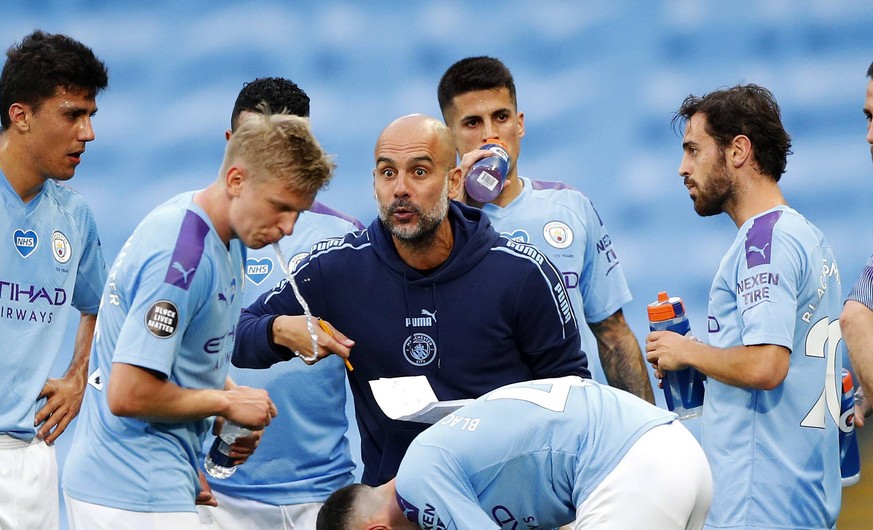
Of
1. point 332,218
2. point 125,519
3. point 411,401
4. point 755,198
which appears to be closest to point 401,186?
point 411,401

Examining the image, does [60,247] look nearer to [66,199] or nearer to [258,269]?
[66,199]

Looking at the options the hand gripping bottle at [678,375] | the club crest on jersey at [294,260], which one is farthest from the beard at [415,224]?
the hand gripping bottle at [678,375]

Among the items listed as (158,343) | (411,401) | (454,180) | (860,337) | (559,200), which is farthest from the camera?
(559,200)

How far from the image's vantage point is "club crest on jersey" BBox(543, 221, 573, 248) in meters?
4.99

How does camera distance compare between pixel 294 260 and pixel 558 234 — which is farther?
pixel 558 234

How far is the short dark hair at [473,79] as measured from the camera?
5262 millimetres

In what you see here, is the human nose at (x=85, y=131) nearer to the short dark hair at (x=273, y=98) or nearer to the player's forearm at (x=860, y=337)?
the short dark hair at (x=273, y=98)

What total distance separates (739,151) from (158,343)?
7.54ft

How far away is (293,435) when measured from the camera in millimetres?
4746

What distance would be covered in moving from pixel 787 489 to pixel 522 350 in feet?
3.33

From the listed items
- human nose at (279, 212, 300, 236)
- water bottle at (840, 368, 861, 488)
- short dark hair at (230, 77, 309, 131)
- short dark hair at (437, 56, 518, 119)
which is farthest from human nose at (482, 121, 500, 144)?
human nose at (279, 212, 300, 236)

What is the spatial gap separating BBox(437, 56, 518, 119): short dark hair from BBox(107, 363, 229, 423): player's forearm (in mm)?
2368

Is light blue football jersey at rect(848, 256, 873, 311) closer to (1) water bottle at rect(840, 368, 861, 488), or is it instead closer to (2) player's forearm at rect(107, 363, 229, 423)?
(1) water bottle at rect(840, 368, 861, 488)

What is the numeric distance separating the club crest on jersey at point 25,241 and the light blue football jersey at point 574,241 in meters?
1.82
